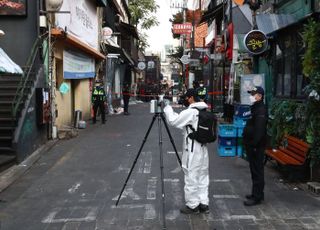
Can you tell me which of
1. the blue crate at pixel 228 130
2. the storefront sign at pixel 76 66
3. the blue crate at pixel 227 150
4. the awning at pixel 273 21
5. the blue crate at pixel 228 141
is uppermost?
the awning at pixel 273 21

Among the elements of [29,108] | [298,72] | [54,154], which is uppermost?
[298,72]

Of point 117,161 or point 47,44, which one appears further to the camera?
point 47,44

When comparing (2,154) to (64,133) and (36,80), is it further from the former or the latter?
(64,133)

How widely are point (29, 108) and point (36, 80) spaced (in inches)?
44.7

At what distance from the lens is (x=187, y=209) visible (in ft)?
25.1

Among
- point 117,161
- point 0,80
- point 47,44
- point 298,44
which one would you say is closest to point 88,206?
point 117,161

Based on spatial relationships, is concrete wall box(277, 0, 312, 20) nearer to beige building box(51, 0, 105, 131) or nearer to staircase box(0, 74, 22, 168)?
beige building box(51, 0, 105, 131)

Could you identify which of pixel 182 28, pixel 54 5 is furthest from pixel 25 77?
pixel 182 28

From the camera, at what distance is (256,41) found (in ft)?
51.3

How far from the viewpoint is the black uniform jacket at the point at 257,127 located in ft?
26.2

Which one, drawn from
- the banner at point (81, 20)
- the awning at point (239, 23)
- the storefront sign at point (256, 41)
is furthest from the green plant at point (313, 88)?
the awning at point (239, 23)

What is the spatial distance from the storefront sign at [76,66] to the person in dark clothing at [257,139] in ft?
37.9

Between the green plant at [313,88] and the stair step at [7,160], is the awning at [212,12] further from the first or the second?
the green plant at [313,88]

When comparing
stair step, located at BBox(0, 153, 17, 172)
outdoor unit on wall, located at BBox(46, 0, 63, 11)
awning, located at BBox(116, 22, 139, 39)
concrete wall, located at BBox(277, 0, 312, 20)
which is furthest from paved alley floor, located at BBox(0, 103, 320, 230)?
awning, located at BBox(116, 22, 139, 39)
